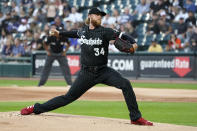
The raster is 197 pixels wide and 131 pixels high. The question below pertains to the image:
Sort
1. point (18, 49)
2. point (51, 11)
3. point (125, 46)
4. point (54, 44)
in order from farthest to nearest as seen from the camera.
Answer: point (51, 11), point (18, 49), point (54, 44), point (125, 46)

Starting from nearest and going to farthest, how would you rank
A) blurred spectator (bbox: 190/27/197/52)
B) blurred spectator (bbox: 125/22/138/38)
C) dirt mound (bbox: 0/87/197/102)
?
dirt mound (bbox: 0/87/197/102), blurred spectator (bbox: 190/27/197/52), blurred spectator (bbox: 125/22/138/38)

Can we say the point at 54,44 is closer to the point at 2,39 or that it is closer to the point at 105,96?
the point at 105,96

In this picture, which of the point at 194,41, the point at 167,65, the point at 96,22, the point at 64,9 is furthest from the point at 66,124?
the point at 64,9

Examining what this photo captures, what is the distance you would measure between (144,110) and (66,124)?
3643 millimetres

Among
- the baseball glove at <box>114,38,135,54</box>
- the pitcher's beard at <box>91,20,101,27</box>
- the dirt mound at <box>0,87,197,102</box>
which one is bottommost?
the dirt mound at <box>0,87,197,102</box>

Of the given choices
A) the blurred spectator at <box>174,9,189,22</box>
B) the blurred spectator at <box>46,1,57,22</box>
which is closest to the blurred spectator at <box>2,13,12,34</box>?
the blurred spectator at <box>46,1,57,22</box>

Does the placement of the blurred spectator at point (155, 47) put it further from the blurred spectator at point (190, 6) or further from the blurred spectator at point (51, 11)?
the blurred spectator at point (51, 11)

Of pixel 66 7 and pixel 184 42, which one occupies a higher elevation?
pixel 66 7

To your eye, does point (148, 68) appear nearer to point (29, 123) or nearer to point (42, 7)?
point (42, 7)

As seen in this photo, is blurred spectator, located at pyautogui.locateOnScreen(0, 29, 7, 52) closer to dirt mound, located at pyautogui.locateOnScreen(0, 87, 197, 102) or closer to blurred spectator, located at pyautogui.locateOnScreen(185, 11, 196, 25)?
blurred spectator, located at pyautogui.locateOnScreen(185, 11, 196, 25)

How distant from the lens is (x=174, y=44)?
23.4m

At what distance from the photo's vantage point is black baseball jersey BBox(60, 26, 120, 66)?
334 inches

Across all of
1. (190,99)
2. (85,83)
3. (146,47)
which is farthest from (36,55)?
(85,83)

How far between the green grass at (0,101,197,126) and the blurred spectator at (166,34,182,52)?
10124 millimetres
